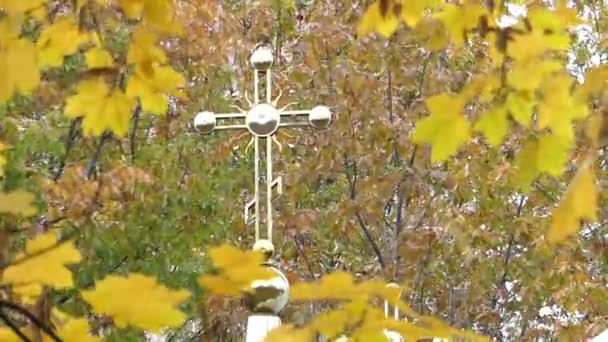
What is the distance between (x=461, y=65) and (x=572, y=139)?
4.38m

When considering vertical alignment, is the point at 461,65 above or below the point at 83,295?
above

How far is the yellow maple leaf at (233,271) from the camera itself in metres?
0.92

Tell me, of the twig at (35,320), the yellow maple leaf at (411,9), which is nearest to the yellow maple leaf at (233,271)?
the twig at (35,320)

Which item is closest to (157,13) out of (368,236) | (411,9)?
(411,9)

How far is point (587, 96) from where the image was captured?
1307mm

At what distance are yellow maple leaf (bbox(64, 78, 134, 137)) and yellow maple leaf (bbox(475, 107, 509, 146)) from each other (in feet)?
1.60

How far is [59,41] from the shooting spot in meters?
1.53

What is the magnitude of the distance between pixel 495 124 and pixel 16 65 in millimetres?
711

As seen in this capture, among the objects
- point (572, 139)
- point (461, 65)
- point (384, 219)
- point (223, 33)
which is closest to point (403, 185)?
point (384, 219)

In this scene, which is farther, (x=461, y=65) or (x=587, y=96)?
(x=461, y=65)

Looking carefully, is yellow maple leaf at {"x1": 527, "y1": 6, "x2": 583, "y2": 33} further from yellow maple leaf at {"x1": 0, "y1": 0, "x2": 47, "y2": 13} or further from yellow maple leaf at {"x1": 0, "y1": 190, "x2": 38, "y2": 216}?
yellow maple leaf at {"x1": 0, "y1": 190, "x2": 38, "y2": 216}

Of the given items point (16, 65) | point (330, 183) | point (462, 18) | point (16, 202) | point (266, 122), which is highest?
point (330, 183)

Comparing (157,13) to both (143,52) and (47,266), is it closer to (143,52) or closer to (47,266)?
(143,52)

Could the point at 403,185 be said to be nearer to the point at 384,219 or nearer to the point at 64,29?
the point at 384,219
